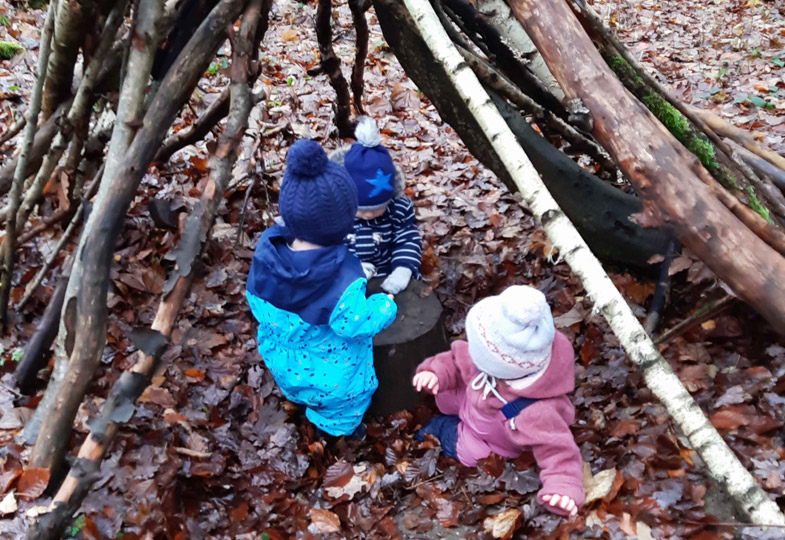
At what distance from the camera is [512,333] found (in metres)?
2.27

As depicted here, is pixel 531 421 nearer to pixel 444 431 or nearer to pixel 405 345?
pixel 444 431

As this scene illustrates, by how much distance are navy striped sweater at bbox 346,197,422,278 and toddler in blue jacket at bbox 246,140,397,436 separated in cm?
78

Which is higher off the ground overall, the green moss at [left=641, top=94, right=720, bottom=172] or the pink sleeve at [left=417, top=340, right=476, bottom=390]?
the green moss at [left=641, top=94, right=720, bottom=172]

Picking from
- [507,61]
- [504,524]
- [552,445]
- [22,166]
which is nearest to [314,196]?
[552,445]

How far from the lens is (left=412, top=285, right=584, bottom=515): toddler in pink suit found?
2.27m

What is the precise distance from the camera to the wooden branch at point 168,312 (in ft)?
6.15

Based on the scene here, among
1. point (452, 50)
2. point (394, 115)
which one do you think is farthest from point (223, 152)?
point (394, 115)

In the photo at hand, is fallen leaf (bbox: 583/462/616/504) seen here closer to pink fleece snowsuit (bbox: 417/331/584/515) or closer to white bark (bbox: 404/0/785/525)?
pink fleece snowsuit (bbox: 417/331/584/515)

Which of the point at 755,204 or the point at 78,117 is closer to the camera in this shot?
the point at 755,204

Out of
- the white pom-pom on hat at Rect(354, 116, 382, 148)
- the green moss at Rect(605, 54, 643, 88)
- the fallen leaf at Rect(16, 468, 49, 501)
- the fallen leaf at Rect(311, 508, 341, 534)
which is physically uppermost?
the white pom-pom on hat at Rect(354, 116, 382, 148)

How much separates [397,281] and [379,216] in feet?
1.38

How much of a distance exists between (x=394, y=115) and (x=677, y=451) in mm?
4962

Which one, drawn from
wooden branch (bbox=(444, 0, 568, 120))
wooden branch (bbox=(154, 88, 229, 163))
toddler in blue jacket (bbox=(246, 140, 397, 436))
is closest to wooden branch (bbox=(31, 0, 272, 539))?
toddler in blue jacket (bbox=(246, 140, 397, 436))

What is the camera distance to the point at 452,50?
2475mm
